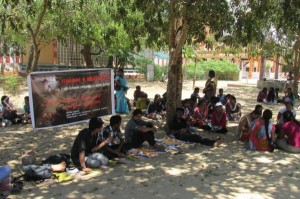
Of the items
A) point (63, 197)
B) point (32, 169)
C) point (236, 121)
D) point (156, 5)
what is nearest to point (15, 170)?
point (32, 169)

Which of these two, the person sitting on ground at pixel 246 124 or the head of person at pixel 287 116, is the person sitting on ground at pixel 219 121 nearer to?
the person sitting on ground at pixel 246 124

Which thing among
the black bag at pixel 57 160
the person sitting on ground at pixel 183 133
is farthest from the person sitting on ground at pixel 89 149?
the person sitting on ground at pixel 183 133

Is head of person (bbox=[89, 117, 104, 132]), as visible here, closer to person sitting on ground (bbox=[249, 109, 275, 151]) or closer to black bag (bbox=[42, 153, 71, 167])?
black bag (bbox=[42, 153, 71, 167])

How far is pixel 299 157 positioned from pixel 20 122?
756cm

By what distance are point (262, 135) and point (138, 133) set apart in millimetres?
2589

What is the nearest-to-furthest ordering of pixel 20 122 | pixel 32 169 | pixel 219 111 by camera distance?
pixel 32 169 < pixel 219 111 < pixel 20 122

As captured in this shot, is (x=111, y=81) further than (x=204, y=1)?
Yes

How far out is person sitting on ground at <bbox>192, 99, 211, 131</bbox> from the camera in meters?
10.2

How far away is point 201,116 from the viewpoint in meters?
10.4

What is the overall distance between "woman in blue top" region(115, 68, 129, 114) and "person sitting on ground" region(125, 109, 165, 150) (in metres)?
4.60

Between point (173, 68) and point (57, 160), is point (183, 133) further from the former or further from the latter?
point (57, 160)

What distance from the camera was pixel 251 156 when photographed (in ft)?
24.9

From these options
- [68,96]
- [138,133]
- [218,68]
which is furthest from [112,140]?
[218,68]

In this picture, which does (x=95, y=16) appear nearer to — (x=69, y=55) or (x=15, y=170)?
(x=15, y=170)
